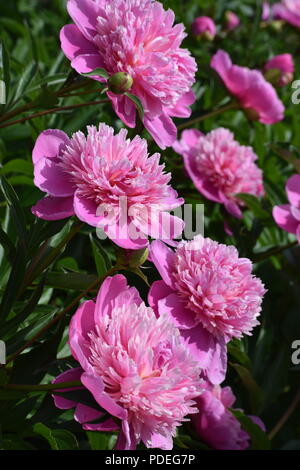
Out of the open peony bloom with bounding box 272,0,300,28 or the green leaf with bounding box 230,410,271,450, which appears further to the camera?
the open peony bloom with bounding box 272,0,300,28

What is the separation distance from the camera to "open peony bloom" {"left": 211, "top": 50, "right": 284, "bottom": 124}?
1.29 metres

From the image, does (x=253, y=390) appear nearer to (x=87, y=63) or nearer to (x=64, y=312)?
(x=64, y=312)

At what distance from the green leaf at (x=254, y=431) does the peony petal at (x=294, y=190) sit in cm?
36

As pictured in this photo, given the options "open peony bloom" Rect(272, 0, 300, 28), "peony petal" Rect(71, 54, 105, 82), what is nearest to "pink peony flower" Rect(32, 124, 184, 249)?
"peony petal" Rect(71, 54, 105, 82)

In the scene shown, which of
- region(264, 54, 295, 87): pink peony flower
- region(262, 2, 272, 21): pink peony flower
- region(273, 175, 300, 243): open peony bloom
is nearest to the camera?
region(273, 175, 300, 243): open peony bloom

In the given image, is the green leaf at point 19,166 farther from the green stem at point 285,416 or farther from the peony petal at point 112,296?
the green stem at point 285,416

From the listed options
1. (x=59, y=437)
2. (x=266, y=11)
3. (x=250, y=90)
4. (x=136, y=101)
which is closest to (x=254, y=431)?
(x=59, y=437)

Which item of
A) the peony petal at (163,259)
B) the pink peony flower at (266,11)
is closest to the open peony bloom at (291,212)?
the peony petal at (163,259)

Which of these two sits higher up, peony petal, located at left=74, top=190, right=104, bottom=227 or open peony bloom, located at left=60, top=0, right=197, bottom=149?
open peony bloom, located at left=60, top=0, right=197, bottom=149

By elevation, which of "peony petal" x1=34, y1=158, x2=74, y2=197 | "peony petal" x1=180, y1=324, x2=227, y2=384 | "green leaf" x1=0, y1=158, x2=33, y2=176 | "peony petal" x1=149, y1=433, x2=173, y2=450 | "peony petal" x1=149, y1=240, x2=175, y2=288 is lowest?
"green leaf" x1=0, y1=158, x2=33, y2=176

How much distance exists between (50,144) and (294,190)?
20.9 inches

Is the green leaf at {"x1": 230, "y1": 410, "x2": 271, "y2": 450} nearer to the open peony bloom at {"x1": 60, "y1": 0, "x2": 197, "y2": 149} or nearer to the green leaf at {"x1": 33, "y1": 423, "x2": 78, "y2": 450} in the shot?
the green leaf at {"x1": 33, "y1": 423, "x2": 78, "y2": 450}

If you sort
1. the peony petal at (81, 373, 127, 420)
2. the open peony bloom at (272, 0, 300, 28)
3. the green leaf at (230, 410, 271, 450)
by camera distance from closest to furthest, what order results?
the peony petal at (81, 373, 127, 420), the green leaf at (230, 410, 271, 450), the open peony bloom at (272, 0, 300, 28)
